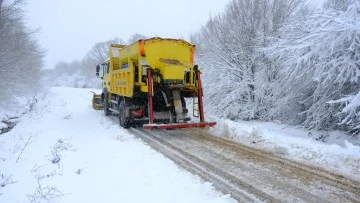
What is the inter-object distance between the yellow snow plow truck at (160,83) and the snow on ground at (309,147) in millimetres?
1050

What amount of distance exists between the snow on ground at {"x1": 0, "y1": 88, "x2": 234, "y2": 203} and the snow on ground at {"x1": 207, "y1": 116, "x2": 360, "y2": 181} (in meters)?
2.89

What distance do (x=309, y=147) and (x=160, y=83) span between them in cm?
541

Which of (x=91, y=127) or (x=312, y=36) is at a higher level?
(x=312, y=36)

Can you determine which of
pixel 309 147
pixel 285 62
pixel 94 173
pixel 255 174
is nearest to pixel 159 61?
pixel 285 62

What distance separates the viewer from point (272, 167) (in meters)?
6.98

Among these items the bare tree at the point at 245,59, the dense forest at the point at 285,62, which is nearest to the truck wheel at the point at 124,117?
the dense forest at the point at 285,62

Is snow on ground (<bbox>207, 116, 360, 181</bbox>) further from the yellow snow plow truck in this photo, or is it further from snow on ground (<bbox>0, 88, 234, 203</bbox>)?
snow on ground (<bbox>0, 88, 234, 203</bbox>)

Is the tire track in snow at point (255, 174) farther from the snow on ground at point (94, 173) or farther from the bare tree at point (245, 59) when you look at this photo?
the bare tree at point (245, 59)

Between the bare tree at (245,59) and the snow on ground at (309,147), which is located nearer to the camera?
the snow on ground at (309,147)

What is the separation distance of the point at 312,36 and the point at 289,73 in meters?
2.20

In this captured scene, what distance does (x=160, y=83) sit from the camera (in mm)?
11656

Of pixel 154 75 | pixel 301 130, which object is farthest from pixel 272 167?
pixel 301 130

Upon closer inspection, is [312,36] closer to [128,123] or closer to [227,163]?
[227,163]

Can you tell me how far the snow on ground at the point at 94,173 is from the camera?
5812 millimetres
